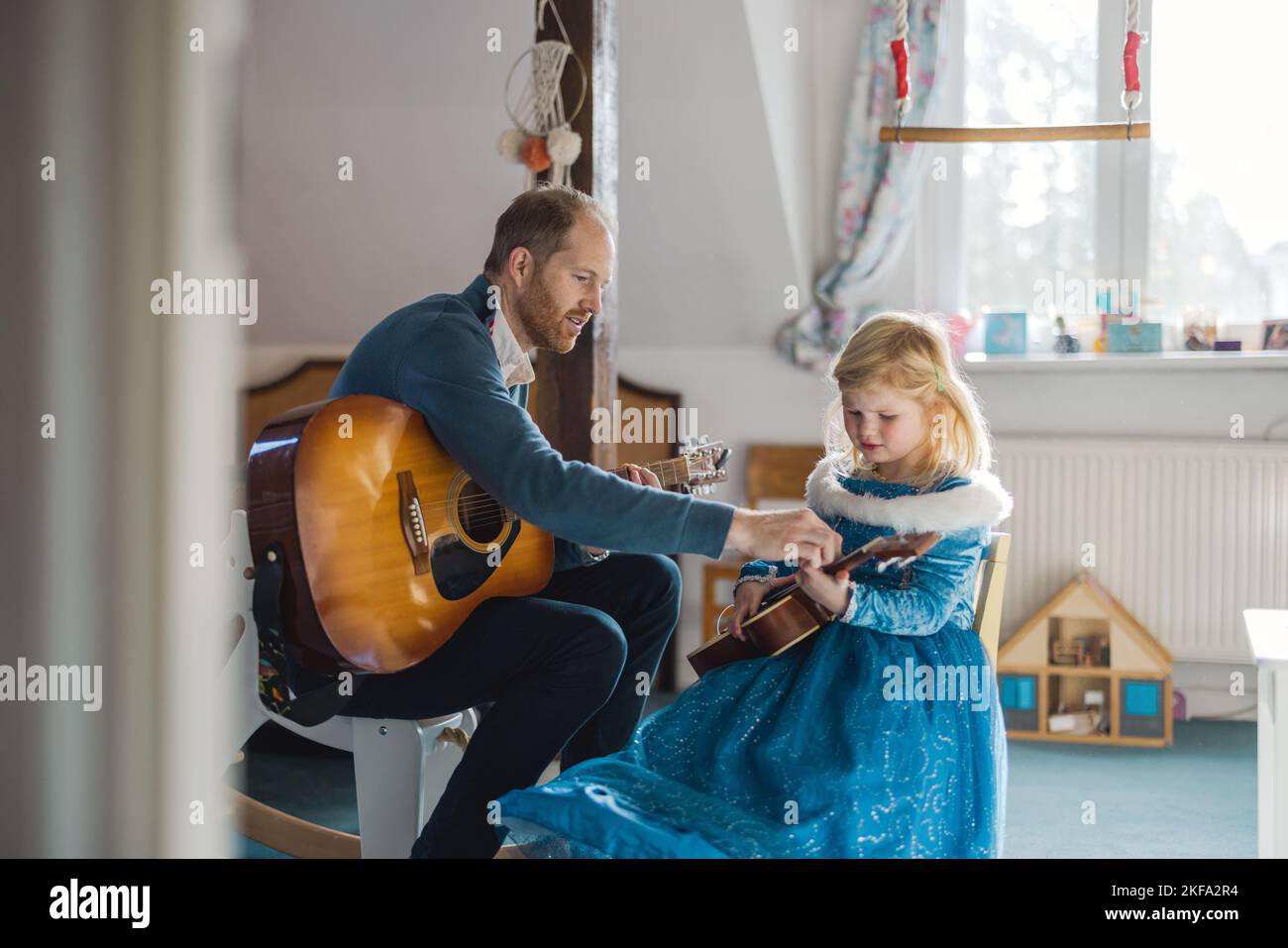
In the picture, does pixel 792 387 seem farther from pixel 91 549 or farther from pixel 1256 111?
pixel 91 549

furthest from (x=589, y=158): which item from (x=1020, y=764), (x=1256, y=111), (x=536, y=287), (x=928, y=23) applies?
(x=1256, y=111)

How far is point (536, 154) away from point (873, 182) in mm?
1414

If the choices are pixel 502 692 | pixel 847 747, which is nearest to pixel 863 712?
pixel 847 747

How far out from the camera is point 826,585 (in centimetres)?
158

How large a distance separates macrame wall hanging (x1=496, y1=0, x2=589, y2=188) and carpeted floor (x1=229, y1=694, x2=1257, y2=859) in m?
1.45

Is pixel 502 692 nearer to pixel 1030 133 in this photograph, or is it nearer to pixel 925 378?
pixel 925 378

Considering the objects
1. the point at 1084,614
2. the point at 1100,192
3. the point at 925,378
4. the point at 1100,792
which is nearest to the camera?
the point at 925,378

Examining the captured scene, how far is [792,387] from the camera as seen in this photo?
3779 millimetres

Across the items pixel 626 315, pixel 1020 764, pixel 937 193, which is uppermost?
pixel 937 193

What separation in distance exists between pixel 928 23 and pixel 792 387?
3.74ft

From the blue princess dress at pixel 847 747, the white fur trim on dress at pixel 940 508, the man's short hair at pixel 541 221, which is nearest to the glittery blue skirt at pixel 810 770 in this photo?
the blue princess dress at pixel 847 747

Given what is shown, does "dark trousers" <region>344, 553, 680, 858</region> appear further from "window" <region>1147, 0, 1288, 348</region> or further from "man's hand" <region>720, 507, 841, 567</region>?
"window" <region>1147, 0, 1288, 348</region>

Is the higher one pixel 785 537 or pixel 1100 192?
pixel 1100 192

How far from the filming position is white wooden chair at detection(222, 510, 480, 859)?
1.76m
